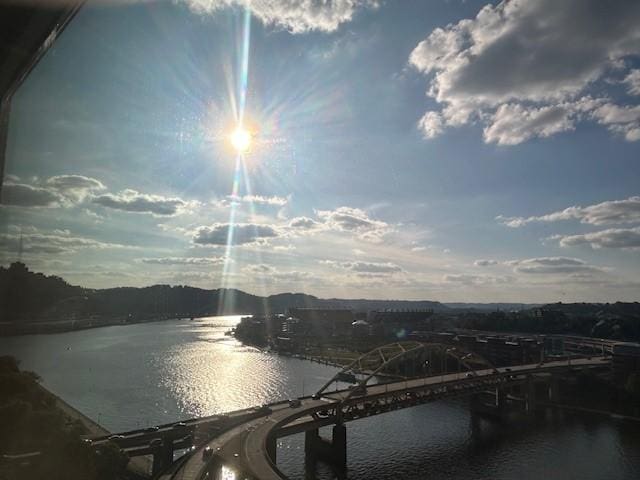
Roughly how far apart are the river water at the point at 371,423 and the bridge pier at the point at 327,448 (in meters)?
0.67

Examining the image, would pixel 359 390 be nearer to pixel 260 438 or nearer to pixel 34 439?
pixel 260 438

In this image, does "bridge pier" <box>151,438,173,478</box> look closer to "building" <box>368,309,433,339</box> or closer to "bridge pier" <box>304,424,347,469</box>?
"bridge pier" <box>304,424,347,469</box>

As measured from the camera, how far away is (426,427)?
3869cm

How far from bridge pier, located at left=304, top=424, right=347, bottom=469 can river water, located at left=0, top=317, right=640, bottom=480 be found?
0.67m

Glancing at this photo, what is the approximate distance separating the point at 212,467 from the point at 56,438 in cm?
732

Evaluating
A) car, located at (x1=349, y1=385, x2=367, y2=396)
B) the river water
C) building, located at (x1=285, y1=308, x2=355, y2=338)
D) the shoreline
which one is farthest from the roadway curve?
building, located at (x1=285, y1=308, x2=355, y2=338)

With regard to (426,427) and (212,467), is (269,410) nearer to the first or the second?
(212,467)

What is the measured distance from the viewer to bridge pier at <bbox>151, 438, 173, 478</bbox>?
986 inches

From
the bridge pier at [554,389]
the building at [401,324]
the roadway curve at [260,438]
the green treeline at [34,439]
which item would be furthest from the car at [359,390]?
the building at [401,324]

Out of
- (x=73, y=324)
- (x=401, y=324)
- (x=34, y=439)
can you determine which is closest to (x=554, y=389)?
(x=34, y=439)

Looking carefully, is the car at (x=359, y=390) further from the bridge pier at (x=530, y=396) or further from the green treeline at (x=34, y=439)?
the bridge pier at (x=530, y=396)

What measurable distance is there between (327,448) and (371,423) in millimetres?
9978

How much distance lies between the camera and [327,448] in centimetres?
3002

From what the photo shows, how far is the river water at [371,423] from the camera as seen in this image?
28.9 metres
